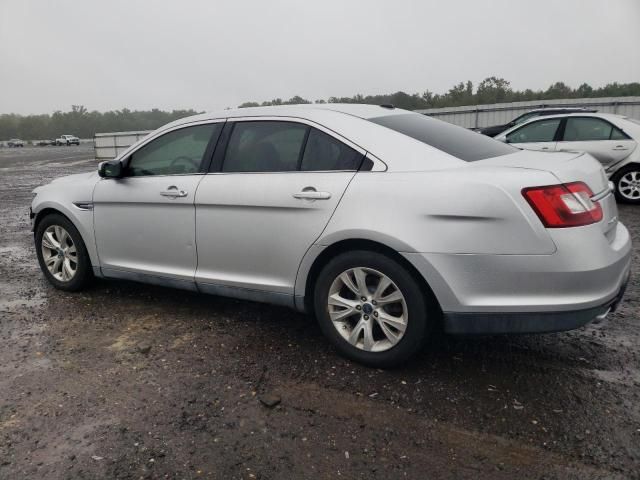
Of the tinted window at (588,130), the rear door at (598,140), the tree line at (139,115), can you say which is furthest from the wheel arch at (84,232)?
the tree line at (139,115)

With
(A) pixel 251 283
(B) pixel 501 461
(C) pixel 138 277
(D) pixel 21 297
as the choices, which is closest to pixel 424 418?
(B) pixel 501 461

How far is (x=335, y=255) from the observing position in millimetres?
3297

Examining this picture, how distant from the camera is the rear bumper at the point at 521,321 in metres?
2.76

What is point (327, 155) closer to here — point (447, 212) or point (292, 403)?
point (447, 212)

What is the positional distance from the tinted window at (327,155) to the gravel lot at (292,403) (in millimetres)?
1218

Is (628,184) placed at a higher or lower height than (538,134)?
lower

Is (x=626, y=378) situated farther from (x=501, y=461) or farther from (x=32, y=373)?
(x=32, y=373)

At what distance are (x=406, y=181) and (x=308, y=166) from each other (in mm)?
728

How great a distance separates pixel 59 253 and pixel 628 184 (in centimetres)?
876

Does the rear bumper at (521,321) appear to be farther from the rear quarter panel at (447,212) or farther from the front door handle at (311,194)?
the front door handle at (311,194)

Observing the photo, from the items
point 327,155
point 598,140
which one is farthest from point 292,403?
point 598,140

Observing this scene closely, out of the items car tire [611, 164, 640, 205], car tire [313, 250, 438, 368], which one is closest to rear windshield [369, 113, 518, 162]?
car tire [313, 250, 438, 368]

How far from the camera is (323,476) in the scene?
2305 millimetres

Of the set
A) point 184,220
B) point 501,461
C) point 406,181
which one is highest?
point 406,181
